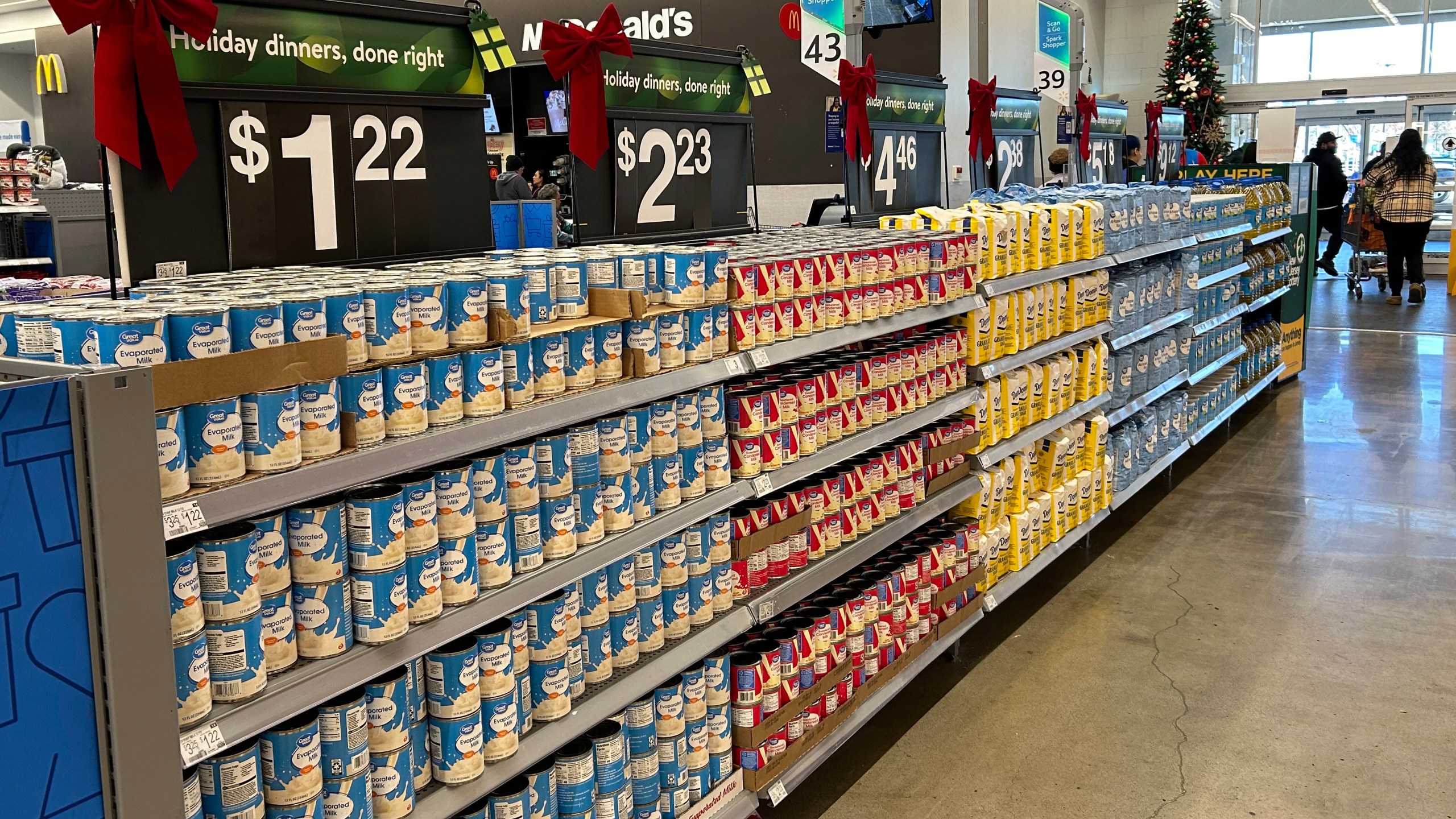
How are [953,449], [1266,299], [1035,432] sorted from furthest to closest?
[1266,299], [1035,432], [953,449]

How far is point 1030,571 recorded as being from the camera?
4.46 m

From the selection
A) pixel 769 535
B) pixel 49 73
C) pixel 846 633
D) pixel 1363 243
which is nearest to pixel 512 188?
pixel 846 633

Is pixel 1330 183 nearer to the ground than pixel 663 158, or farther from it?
farther from it

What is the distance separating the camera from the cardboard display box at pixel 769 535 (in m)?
2.86

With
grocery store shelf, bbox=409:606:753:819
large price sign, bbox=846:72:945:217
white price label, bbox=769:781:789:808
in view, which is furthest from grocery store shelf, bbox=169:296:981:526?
large price sign, bbox=846:72:945:217

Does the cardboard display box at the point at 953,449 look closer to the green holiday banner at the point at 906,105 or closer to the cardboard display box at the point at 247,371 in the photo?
the green holiday banner at the point at 906,105

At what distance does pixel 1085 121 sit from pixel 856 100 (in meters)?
3.61

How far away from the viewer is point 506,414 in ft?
6.72

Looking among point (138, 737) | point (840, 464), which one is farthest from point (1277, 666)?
point (138, 737)

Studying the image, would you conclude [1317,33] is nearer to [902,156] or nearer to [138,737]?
[902,156]

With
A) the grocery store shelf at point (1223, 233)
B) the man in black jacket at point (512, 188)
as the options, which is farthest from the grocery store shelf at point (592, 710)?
the man in black jacket at point (512, 188)

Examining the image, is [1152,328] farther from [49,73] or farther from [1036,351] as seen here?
[49,73]

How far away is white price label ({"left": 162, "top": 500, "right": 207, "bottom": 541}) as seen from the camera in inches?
57.7

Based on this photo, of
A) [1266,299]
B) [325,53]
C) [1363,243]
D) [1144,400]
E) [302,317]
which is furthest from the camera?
[1363,243]
